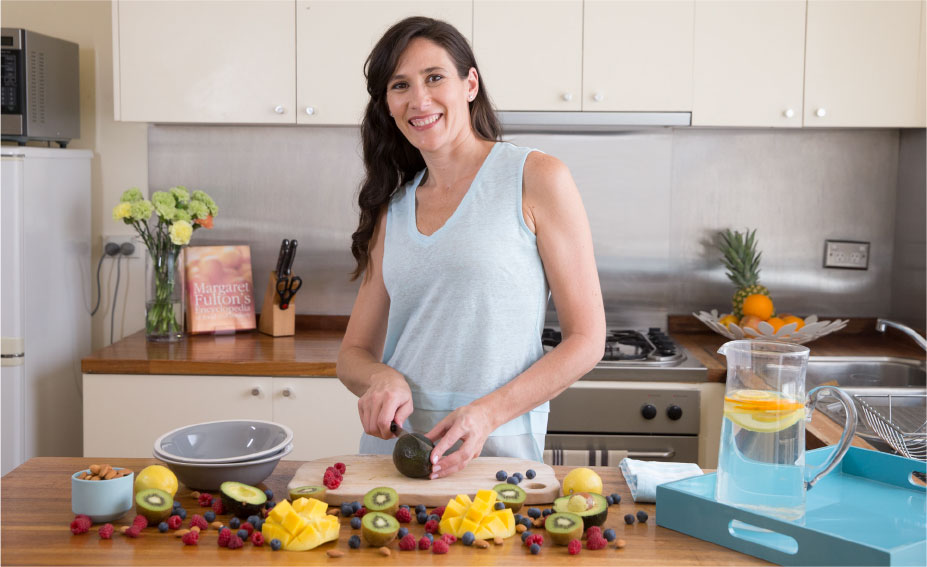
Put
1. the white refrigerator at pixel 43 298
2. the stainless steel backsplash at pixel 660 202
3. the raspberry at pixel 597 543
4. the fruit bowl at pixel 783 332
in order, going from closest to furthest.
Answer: the raspberry at pixel 597 543
the white refrigerator at pixel 43 298
the fruit bowl at pixel 783 332
the stainless steel backsplash at pixel 660 202

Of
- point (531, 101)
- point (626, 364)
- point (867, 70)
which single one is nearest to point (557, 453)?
point (626, 364)

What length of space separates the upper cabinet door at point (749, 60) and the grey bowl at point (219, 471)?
1991 millimetres

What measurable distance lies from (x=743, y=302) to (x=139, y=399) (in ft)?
6.52

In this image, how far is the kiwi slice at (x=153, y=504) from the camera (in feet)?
4.25

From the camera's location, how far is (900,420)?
7.43 feet

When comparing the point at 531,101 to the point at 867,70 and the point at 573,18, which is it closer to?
the point at 573,18

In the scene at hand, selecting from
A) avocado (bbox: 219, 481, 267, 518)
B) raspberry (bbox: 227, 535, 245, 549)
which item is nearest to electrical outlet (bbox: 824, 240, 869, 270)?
avocado (bbox: 219, 481, 267, 518)

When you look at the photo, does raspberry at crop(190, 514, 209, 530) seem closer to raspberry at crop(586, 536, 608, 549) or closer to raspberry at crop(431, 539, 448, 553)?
raspberry at crop(431, 539, 448, 553)

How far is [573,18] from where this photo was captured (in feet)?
9.37

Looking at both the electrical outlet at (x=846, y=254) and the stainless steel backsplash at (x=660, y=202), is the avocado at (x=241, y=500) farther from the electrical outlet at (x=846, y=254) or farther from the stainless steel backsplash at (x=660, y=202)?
the electrical outlet at (x=846, y=254)

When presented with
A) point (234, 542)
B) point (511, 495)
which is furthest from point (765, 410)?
point (234, 542)

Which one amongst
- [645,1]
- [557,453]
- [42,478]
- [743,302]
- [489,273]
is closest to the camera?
[42,478]

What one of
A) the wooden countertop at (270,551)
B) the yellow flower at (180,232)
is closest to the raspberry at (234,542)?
the wooden countertop at (270,551)

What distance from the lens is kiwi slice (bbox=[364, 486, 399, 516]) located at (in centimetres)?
133
